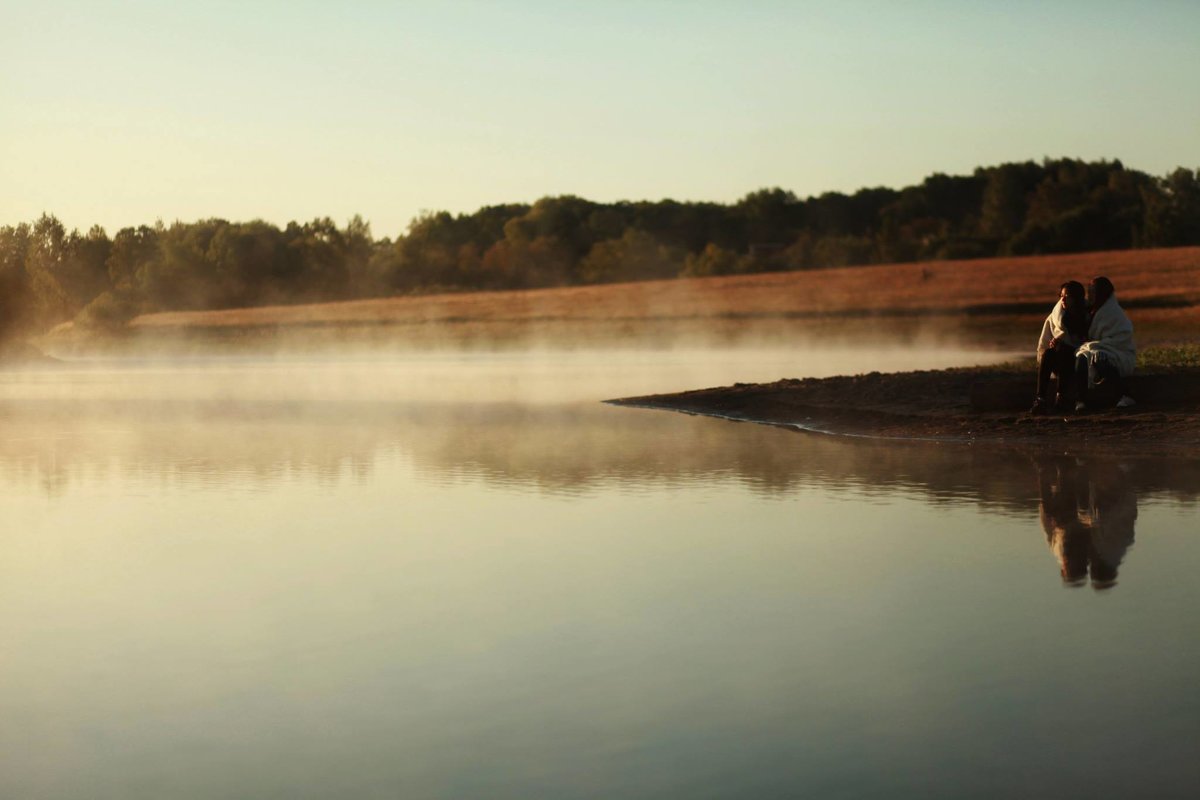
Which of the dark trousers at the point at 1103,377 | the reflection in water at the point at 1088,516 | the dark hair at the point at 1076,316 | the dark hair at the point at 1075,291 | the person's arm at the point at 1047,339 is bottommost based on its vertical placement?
the reflection in water at the point at 1088,516

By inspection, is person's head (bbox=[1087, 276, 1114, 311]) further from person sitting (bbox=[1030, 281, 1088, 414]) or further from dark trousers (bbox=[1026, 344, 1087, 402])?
dark trousers (bbox=[1026, 344, 1087, 402])

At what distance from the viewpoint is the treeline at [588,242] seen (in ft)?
255

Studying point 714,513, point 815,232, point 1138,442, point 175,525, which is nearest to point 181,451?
point 175,525

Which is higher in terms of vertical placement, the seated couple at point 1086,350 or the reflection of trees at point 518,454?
the seated couple at point 1086,350

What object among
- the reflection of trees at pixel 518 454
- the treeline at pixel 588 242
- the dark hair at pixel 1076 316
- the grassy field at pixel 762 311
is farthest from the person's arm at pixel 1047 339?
the treeline at pixel 588 242

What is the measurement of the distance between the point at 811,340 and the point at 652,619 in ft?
160

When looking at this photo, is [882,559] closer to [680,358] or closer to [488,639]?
[488,639]

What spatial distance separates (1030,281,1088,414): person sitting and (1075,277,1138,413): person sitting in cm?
10

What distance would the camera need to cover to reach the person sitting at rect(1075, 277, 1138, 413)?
58.1 feet

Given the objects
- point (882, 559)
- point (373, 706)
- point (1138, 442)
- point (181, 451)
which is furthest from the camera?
point (181, 451)

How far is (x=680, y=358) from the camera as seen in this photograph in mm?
51688

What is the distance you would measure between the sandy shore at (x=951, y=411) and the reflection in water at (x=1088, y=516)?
2.14 meters

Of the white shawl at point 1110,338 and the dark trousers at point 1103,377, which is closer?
the white shawl at point 1110,338

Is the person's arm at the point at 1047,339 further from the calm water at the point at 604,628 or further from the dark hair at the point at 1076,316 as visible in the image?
the calm water at the point at 604,628
